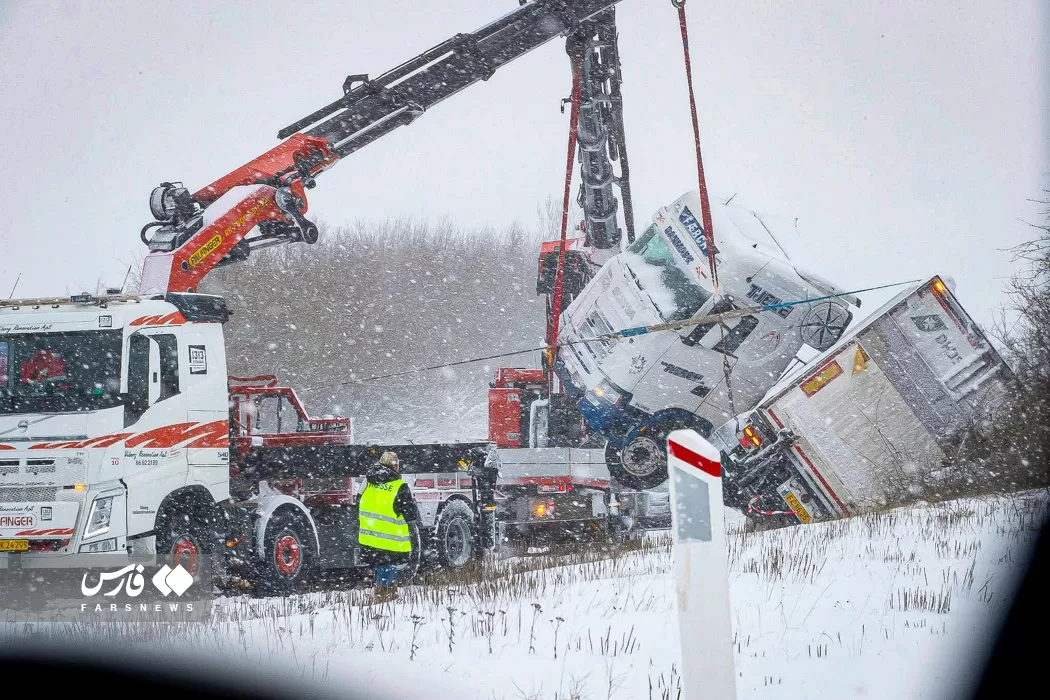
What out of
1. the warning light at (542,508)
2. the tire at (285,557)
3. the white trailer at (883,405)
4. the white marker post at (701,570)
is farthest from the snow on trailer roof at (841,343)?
the white marker post at (701,570)

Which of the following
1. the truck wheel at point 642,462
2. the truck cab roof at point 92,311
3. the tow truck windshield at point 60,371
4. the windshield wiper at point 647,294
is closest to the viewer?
the tow truck windshield at point 60,371

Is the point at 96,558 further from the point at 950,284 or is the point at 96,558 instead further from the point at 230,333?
the point at 230,333

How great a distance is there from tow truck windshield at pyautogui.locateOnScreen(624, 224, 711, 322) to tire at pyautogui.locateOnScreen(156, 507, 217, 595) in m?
6.18

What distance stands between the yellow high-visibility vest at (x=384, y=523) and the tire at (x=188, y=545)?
53.8 inches

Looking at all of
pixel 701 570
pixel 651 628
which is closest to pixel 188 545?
pixel 651 628

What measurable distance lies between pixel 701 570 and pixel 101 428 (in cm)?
628

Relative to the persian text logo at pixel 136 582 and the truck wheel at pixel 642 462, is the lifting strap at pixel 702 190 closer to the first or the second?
the truck wheel at pixel 642 462

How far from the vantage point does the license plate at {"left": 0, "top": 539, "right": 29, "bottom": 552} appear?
7.63 metres

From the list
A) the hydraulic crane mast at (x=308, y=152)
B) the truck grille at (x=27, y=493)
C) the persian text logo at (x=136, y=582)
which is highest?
the hydraulic crane mast at (x=308, y=152)

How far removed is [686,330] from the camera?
12.1m

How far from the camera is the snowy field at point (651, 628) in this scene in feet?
14.2

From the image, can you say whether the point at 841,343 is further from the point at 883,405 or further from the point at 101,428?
the point at 101,428

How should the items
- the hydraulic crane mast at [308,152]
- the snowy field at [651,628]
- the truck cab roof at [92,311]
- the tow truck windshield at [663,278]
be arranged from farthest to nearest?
the tow truck windshield at [663,278] → the hydraulic crane mast at [308,152] → the truck cab roof at [92,311] → the snowy field at [651,628]

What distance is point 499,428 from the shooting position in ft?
50.1
